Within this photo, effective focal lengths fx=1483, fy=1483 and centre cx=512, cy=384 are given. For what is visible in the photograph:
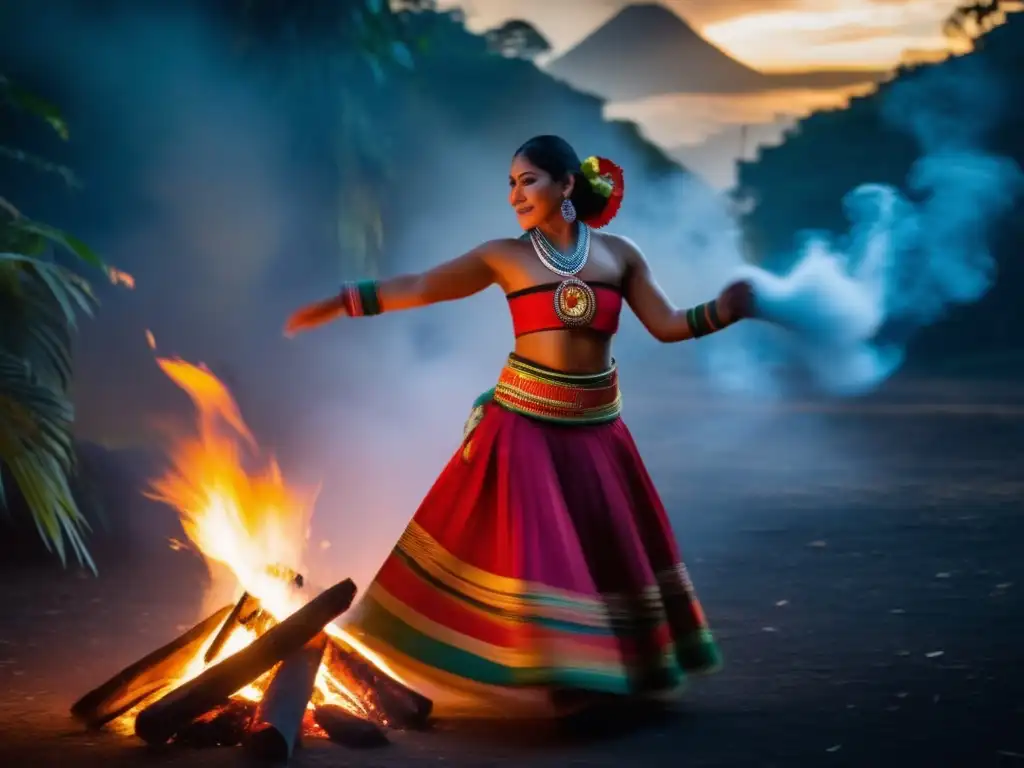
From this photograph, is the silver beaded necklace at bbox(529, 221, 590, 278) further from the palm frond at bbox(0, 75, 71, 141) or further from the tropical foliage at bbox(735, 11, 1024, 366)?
the tropical foliage at bbox(735, 11, 1024, 366)

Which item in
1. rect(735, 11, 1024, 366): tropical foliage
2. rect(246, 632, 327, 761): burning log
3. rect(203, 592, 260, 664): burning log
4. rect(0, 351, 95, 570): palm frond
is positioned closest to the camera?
rect(246, 632, 327, 761): burning log

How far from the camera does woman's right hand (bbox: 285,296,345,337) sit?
4.07 metres

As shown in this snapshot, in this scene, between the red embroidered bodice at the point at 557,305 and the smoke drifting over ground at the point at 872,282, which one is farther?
the smoke drifting over ground at the point at 872,282

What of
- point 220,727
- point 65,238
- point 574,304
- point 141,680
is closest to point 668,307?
point 574,304

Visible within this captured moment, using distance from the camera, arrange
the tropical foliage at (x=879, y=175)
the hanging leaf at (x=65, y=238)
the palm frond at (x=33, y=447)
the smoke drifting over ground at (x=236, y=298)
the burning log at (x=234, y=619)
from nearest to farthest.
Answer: the burning log at (x=234, y=619) < the palm frond at (x=33, y=447) < the hanging leaf at (x=65, y=238) < the smoke drifting over ground at (x=236, y=298) < the tropical foliage at (x=879, y=175)

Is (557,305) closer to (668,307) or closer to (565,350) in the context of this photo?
(565,350)

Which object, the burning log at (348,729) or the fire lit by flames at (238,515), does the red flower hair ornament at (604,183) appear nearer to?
the fire lit by flames at (238,515)

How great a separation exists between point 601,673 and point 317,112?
18.8 feet

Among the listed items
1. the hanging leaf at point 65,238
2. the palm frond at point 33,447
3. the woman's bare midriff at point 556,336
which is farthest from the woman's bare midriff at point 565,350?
the hanging leaf at point 65,238

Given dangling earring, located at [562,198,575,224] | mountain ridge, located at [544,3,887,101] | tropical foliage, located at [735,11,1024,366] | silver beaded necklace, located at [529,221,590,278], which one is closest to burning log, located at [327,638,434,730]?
silver beaded necklace, located at [529,221,590,278]

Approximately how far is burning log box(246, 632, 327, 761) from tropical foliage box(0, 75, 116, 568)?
1150mm

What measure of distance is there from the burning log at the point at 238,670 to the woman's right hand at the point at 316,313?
75 cm

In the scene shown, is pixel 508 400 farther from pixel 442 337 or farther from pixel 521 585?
pixel 442 337

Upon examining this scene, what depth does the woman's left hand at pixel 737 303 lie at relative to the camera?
4.07 meters
